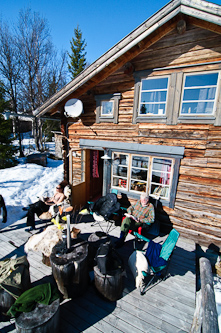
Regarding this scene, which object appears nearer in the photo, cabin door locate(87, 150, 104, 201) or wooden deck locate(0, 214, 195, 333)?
wooden deck locate(0, 214, 195, 333)

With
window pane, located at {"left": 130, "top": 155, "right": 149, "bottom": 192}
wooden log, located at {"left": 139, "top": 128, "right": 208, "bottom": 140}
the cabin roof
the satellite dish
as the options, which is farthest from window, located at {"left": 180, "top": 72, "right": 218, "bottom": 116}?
the satellite dish

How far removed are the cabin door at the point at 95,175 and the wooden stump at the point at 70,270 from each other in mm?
4339

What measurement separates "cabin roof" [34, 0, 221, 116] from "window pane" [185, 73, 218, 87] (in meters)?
0.99

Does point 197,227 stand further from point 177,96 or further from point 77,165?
point 77,165

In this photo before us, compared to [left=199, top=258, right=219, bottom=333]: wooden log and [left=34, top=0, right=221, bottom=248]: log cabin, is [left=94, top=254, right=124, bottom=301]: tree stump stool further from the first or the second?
[left=34, top=0, right=221, bottom=248]: log cabin

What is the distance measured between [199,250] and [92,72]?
251 inches

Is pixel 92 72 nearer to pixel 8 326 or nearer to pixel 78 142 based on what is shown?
pixel 78 142

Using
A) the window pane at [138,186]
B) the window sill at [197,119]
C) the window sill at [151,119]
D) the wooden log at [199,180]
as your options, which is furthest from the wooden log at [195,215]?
the window sill at [151,119]

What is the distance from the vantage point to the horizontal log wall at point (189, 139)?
461cm

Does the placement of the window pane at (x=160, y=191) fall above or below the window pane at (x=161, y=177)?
below

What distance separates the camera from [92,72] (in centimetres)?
537

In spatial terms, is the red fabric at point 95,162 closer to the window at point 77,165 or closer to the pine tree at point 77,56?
the window at point 77,165

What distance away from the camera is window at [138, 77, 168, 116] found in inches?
208

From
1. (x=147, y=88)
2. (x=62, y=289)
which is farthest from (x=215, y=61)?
(x=62, y=289)
